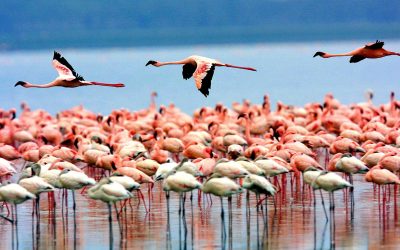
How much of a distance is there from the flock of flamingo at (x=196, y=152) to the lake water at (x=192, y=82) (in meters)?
13.8

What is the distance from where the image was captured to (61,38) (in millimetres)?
92188

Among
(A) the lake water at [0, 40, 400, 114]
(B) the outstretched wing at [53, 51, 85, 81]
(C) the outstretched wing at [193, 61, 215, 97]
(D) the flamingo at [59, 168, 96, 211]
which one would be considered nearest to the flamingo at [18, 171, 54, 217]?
(D) the flamingo at [59, 168, 96, 211]

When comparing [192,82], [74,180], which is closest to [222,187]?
[74,180]

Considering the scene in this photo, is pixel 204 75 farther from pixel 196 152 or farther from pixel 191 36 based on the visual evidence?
pixel 191 36

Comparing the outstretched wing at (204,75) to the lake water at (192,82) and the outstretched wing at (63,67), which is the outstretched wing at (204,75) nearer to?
the outstretched wing at (63,67)

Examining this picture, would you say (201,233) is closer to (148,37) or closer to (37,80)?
(37,80)

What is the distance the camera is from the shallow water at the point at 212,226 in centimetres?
1233

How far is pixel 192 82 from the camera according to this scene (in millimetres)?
61781

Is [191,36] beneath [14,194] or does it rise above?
above

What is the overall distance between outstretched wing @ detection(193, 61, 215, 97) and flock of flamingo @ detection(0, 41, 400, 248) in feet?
0.04

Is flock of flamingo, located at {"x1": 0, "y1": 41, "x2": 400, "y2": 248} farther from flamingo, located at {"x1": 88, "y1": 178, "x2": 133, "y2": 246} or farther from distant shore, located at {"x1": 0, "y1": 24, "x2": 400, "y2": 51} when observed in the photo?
distant shore, located at {"x1": 0, "y1": 24, "x2": 400, "y2": 51}

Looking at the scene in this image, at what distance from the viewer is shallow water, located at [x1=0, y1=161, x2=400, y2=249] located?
40.4ft

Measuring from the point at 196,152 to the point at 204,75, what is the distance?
2063 mm

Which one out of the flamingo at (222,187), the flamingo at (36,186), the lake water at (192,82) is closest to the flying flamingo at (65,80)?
the flamingo at (36,186)
